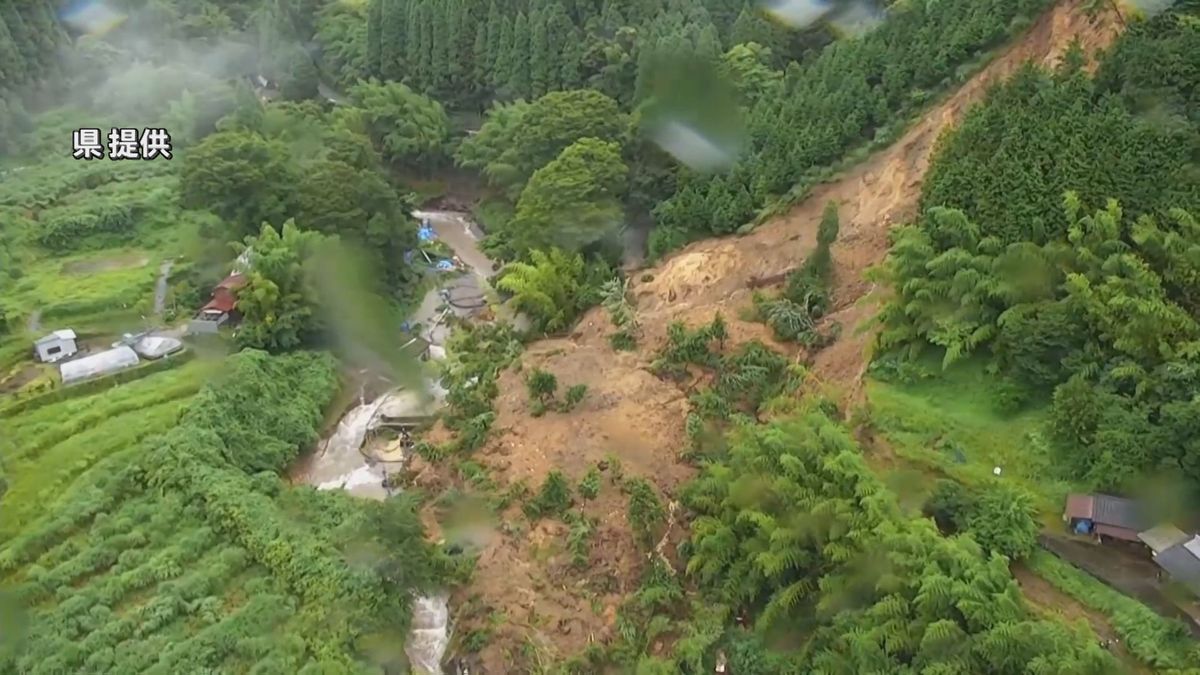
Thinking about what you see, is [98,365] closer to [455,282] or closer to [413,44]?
[455,282]

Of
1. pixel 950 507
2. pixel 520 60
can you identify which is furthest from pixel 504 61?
pixel 950 507

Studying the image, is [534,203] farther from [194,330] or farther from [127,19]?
[127,19]

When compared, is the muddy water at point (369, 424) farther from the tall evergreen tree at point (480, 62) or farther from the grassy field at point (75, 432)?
the tall evergreen tree at point (480, 62)

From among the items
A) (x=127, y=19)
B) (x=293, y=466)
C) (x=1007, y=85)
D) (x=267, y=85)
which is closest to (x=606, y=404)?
(x=293, y=466)

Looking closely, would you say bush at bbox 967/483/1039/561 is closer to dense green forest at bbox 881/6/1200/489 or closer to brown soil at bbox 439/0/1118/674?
dense green forest at bbox 881/6/1200/489

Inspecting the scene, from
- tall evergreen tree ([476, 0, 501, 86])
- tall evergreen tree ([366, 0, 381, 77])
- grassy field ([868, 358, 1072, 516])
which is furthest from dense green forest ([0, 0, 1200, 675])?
tall evergreen tree ([366, 0, 381, 77])

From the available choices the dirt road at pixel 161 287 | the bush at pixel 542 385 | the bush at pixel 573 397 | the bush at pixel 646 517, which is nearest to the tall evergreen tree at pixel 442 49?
the dirt road at pixel 161 287
